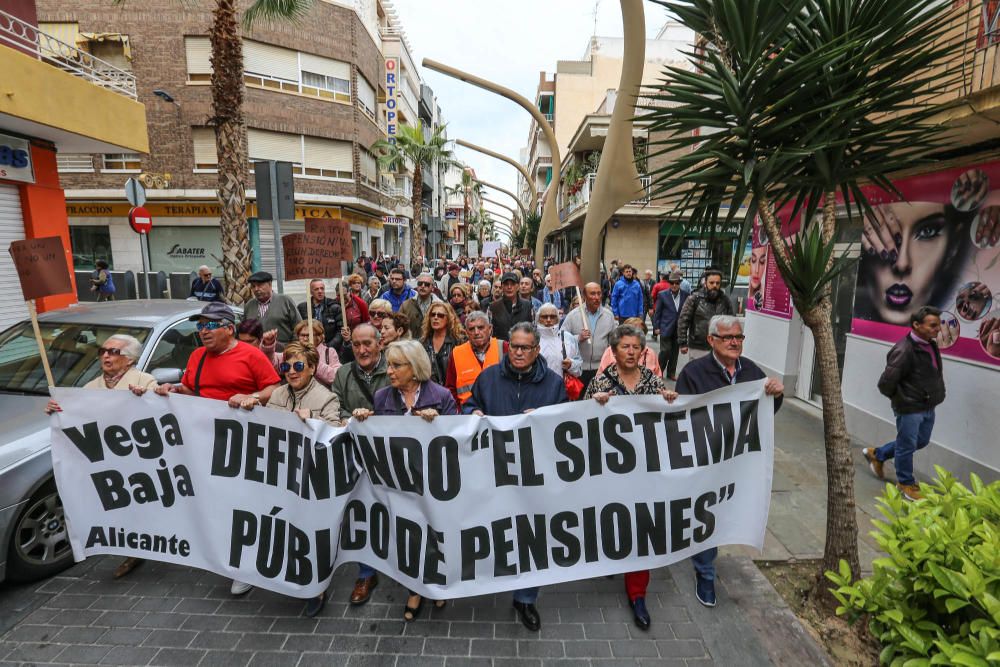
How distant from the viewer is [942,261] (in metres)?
5.61

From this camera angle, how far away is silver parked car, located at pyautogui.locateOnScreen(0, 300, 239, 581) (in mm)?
3455

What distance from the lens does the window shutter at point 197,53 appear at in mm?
22703

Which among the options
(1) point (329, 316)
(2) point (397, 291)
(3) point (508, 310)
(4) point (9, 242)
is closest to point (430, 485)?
(3) point (508, 310)

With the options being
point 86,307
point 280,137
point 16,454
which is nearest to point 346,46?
point 280,137

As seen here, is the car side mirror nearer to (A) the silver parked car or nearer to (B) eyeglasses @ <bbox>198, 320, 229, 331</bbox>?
(A) the silver parked car

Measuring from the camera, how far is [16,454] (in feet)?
11.3

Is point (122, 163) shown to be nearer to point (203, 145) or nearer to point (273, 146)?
point (203, 145)

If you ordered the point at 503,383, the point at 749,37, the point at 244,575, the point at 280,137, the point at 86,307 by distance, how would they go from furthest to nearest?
the point at 280,137, the point at 86,307, the point at 503,383, the point at 244,575, the point at 749,37

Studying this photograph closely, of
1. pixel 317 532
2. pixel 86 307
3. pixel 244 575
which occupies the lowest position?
pixel 244 575

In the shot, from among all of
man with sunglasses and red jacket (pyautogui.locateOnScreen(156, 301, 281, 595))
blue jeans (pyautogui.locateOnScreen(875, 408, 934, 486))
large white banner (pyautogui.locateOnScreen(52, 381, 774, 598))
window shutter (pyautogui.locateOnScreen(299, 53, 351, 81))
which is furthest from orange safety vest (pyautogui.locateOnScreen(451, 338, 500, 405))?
window shutter (pyautogui.locateOnScreen(299, 53, 351, 81))

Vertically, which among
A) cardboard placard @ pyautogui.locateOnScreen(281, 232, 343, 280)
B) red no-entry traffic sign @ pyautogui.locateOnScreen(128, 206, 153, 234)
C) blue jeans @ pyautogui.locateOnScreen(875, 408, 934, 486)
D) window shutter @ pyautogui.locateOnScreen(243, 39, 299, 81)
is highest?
window shutter @ pyautogui.locateOnScreen(243, 39, 299, 81)

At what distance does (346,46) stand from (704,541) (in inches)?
1099

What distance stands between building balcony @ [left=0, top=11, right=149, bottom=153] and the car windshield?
5758mm

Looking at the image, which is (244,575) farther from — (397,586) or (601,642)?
(601,642)
